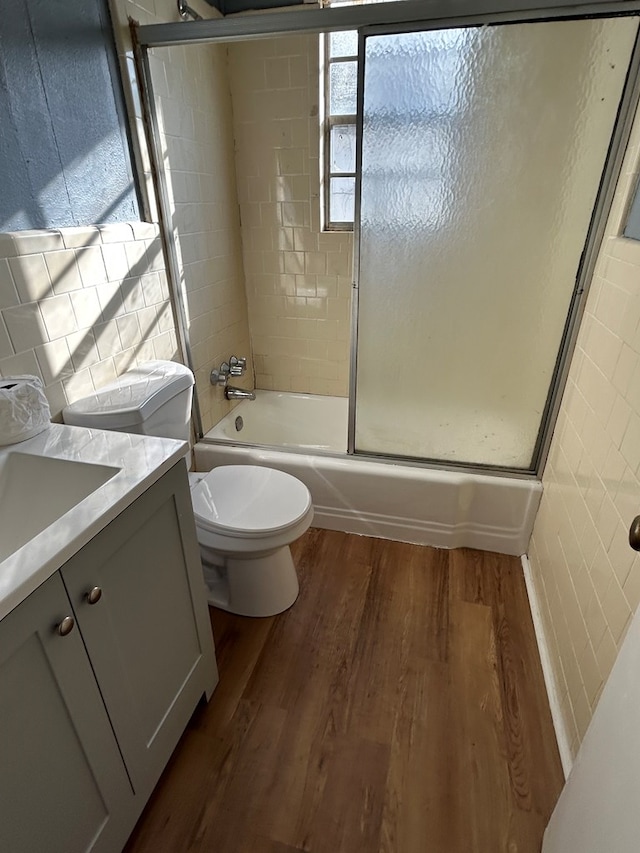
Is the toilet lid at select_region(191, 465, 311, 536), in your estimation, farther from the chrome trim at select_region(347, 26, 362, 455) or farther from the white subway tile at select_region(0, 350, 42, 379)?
the white subway tile at select_region(0, 350, 42, 379)

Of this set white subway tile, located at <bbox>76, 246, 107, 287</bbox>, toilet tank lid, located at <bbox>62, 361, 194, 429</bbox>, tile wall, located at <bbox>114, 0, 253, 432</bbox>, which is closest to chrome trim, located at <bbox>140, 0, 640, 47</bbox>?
tile wall, located at <bbox>114, 0, 253, 432</bbox>

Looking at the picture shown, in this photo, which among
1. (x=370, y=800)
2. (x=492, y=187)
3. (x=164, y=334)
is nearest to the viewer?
(x=370, y=800)

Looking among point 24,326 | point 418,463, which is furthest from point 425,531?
point 24,326

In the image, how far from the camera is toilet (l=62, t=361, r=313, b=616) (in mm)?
Result: 1359

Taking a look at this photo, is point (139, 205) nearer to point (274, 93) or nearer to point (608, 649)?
point (274, 93)

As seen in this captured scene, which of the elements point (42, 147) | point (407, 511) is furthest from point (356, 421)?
point (42, 147)

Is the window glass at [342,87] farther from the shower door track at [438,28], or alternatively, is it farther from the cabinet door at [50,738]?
the cabinet door at [50,738]

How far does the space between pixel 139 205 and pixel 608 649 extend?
1.95m

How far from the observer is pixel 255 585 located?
1.61 m

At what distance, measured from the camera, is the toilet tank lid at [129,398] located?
4.31 feet

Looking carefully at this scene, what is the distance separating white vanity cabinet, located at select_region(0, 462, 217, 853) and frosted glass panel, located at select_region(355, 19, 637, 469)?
3.55ft

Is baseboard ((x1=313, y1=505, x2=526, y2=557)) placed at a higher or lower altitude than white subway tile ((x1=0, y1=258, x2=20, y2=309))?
lower

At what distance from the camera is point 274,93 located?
2.22 m

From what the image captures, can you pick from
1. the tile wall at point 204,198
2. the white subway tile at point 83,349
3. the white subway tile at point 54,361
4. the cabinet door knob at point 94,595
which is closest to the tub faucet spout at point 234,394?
the tile wall at point 204,198
